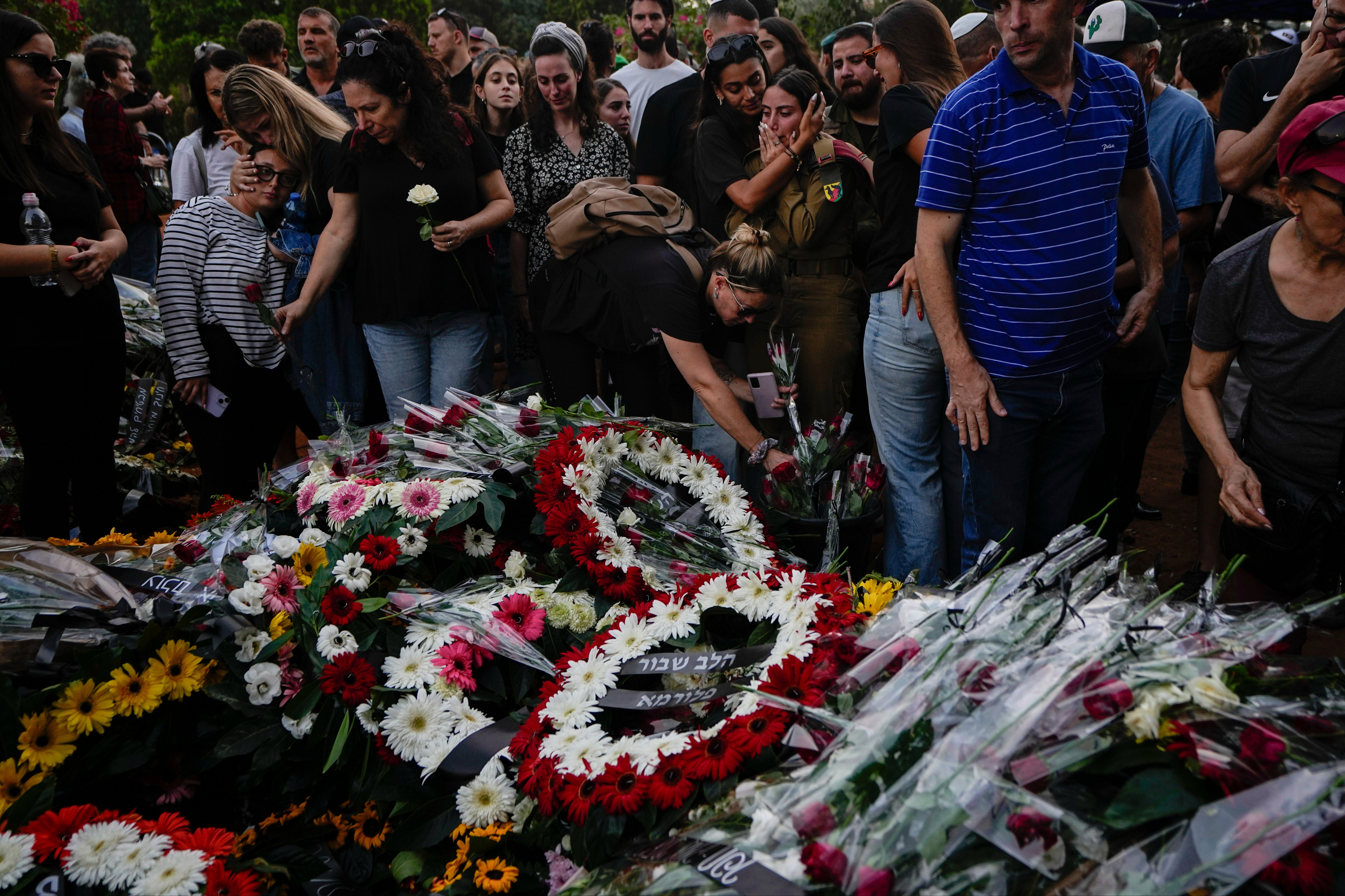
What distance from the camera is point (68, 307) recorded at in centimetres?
306

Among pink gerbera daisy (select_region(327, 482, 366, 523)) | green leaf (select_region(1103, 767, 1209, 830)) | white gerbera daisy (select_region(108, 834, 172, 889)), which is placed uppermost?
green leaf (select_region(1103, 767, 1209, 830))

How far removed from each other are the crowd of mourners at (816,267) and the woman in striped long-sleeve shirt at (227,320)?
0.01 meters

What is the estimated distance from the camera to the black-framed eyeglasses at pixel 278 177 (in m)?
3.54

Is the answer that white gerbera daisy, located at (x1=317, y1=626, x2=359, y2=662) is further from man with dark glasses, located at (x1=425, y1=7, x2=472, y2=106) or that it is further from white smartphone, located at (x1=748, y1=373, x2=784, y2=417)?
man with dark glasses, located at (x1=425, y1=7, x2=472, y2=106)

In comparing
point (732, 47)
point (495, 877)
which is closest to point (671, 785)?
point (495, 877)

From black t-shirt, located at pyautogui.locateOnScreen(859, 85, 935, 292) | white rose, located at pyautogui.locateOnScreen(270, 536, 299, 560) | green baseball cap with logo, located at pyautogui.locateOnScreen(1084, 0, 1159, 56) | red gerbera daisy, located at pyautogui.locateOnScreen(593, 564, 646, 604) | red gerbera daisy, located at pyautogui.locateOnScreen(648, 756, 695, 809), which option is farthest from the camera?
green baseball cap with logo, located at pyautogui.locateOnScreen(1084, 0, 1159, 56)

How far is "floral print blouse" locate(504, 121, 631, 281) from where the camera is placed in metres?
4.14

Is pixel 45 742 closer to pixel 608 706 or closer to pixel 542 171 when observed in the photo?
pixel 608 706

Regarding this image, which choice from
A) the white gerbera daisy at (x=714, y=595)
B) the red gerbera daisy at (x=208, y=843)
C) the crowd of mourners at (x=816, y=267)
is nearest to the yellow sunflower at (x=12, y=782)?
the red gerbera daisy at (x=208, y=843)

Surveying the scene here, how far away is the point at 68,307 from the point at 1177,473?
4.77 metres

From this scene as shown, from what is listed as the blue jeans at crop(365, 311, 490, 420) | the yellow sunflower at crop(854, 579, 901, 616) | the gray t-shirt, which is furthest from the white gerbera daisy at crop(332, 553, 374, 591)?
the gray t-shirt

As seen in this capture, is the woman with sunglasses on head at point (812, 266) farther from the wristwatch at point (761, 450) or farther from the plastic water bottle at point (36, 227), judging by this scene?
the plastic water bottle at point (36, 227)

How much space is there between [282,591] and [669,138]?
9.50 feet

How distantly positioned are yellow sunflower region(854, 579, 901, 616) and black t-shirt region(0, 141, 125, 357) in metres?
2.66
